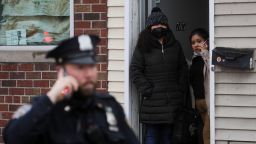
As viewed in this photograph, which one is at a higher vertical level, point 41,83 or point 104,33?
point 104,33

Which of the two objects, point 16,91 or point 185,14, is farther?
point 185,14

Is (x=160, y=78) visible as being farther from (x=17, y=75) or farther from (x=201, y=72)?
(x=17, y=75)

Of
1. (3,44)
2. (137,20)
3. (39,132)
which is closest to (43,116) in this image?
(39,132)

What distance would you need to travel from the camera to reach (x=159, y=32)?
19.3 ft

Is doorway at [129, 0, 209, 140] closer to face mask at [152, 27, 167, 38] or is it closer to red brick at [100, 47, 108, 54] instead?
face mask at [152, 27, 167, 38]

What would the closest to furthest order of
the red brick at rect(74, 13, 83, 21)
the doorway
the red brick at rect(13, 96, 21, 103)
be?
1. the red brick at rect(74, 13, 83, 21)
2. the red brick at rect(13, 96, 21, 103)
3. the doorway

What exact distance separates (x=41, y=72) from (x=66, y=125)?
3603 mm

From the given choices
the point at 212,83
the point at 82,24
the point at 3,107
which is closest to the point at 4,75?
the point at 3,107

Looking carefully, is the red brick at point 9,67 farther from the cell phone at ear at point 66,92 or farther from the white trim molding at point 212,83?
the cell phone at ear at point 66,92

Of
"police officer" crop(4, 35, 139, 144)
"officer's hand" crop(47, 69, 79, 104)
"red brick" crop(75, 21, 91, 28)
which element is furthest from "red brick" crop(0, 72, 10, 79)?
"officer's hand" crop(47, 69, 79, 104)

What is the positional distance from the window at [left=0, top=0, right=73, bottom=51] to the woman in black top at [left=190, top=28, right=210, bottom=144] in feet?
4.81

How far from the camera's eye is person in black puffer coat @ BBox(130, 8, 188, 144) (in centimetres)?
579

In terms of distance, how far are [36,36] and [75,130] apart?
3.86 m

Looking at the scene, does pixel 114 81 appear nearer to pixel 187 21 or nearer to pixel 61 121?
pixel 187 21
